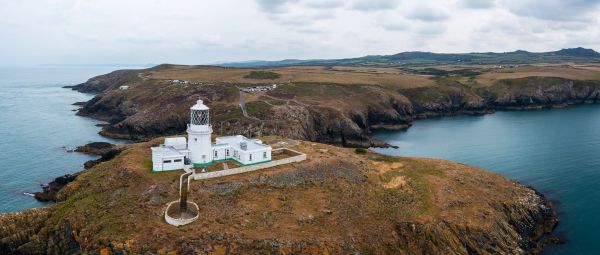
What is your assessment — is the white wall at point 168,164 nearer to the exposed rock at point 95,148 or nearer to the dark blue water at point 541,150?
the exposed rock at point 95,148

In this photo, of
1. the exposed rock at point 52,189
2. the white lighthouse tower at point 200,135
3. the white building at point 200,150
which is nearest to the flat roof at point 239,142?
the white building at point 200,150

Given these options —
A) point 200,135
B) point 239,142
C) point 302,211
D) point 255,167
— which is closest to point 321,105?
point 239,142

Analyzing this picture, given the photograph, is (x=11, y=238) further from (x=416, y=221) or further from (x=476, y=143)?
(x=476, y=143)

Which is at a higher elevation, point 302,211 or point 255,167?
point 255,167

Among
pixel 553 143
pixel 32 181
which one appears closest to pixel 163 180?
pixel 32 181

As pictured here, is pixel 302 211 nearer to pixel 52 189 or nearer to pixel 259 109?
pixel 52 189

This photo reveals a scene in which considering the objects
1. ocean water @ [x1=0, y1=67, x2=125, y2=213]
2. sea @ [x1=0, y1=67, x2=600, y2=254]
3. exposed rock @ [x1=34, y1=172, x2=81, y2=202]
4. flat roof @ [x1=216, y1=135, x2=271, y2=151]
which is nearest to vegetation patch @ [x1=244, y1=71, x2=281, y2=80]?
sea @ [x1=0, y1=67, x2=600, y2=254]
